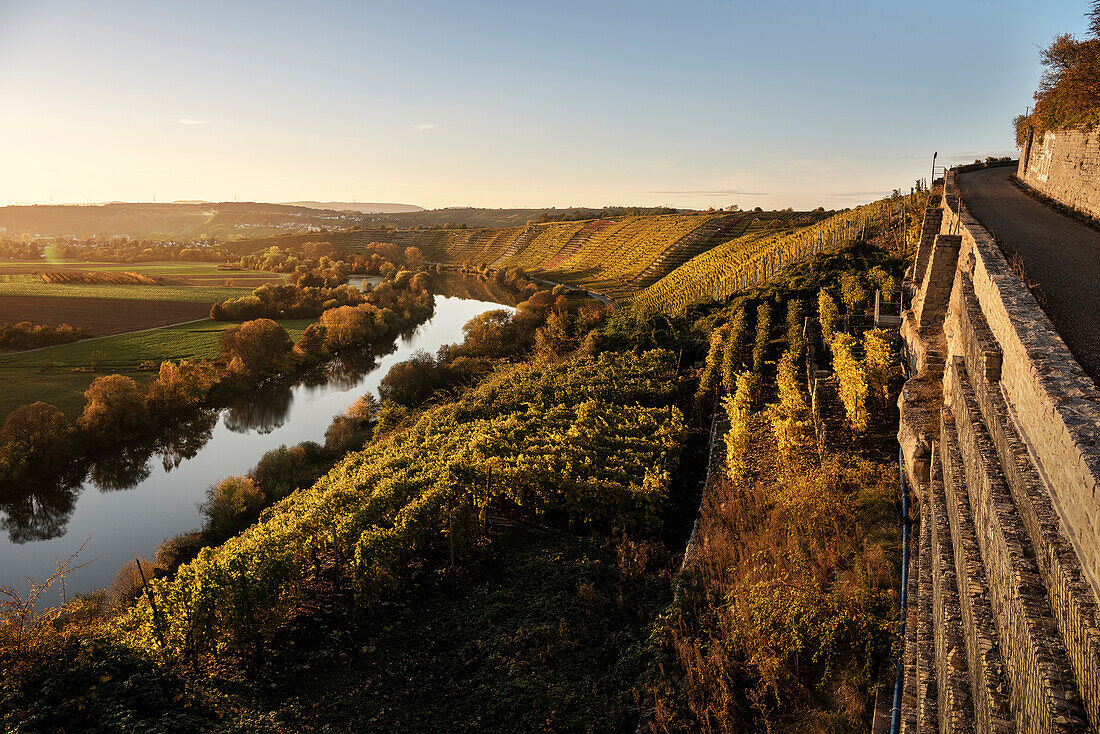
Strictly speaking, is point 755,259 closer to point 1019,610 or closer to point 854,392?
point 854,392

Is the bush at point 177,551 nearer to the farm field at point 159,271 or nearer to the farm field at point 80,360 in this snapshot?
the farm field at point 80,360

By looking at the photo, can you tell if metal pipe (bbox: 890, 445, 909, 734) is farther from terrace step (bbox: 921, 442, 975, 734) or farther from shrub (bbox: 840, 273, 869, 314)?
shrub (bbox: 840, 273, 869, 314)

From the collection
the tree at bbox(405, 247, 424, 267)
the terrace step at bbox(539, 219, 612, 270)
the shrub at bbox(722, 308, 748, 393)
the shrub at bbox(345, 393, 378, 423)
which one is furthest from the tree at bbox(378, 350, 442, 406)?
the tree at bbox(405, 247, 424, 267)

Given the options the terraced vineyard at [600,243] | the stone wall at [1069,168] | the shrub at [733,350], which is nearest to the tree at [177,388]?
the shrub at [733,350]

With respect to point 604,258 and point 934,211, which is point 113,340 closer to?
point 934,211

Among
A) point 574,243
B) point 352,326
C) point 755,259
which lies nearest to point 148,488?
point 352,326

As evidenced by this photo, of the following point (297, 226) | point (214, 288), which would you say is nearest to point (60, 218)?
point (297, 226)
